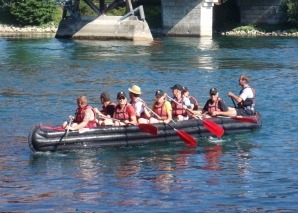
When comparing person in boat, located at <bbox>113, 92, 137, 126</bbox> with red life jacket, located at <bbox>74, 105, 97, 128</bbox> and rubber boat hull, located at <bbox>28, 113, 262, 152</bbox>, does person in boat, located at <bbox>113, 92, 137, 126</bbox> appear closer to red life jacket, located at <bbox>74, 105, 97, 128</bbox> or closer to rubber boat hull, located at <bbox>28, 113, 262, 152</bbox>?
rubber boat hull, located at <bbox>28, 113, 262, 152</bbox>

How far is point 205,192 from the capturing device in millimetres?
18906

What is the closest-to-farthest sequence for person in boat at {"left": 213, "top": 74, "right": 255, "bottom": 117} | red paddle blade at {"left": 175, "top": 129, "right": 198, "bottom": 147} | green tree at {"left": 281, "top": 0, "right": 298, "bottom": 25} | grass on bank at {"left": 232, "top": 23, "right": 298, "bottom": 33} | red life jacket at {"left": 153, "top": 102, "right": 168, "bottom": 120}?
red paddle blade at {"left": 175, "top": 129, "right": 198, "bottom": 147} → red life jacket at {"left": 153, "top": 102, "right": 168, "bottom": 120} → person in boat at {"left": 213, "top": 74, "right": 255, "bottom": 117} → green tree at {"left": 281, "top": 0, "right": 298, "bottom": 25} → grass on bank at {"left": 232, "top": 23, "right": 298, "bottom": 33}

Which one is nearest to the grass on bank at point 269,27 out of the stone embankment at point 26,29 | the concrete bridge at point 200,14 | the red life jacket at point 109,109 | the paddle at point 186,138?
the concrete bridge at point 200,14

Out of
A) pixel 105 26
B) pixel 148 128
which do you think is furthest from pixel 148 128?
pixel 105 26

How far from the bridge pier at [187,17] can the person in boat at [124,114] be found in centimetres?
5271

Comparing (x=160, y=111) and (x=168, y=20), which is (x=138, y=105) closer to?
(x=160, y=111)

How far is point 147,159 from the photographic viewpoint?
880 inches

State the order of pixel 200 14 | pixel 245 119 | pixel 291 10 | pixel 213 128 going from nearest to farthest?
pixel 213 128 → pixel 245 119 → pixel 200 14 → pixel 291 10

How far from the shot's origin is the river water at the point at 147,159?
18219mm

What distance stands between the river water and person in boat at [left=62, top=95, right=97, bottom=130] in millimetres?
689

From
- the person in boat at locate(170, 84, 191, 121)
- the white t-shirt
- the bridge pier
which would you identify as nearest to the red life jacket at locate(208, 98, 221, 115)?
the person in boat at locate(170, 84, 191, 121)

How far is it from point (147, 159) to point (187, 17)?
5516cm

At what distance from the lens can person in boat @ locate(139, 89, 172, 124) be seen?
78.2 feet

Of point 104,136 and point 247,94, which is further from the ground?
point 247,94
